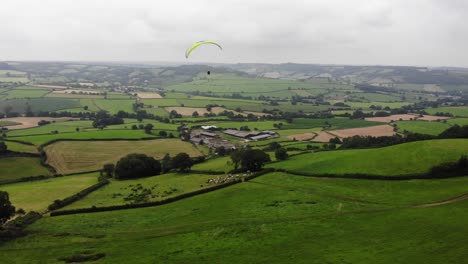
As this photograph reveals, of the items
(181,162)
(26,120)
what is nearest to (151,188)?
(181,162)

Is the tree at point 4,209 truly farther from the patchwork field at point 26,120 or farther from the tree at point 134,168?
the patchwork field at point 26,120

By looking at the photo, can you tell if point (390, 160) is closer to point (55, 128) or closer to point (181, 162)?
point (181, 162)

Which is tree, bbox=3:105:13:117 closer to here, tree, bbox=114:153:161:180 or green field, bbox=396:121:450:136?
tree, bbox=114:153:161:180

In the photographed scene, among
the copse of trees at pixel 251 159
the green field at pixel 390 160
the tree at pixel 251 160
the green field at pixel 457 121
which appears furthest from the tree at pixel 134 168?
the green field at pixel 457 121

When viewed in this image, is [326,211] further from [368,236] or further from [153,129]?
[153,129]

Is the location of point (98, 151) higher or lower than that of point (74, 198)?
higher

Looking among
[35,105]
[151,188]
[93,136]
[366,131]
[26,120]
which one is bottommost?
[151,188]

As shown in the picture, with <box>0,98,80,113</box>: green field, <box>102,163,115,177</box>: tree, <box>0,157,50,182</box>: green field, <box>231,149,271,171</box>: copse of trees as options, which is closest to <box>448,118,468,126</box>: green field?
<box>231,149,271,171</box>: copse of trees
